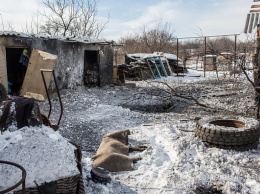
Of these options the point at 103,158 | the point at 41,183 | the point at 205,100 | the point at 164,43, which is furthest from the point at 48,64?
the point at 164,43

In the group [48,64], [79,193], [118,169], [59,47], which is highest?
[59,47]

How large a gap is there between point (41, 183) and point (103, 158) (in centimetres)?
194

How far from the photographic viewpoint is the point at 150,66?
17.8 m

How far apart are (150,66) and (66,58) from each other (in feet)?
23.5

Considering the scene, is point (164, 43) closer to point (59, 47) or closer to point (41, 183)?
point (59, 47)

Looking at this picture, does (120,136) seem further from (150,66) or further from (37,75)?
(150,66)

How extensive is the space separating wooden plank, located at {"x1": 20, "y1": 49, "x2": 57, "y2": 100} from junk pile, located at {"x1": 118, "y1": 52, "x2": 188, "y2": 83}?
597 centimetres

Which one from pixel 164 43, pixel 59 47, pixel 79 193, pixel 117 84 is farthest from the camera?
pixel 164 43

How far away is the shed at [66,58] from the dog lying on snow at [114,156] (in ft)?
20.8

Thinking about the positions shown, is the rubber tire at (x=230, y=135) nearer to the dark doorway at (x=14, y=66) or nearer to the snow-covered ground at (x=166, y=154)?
the snow-covered ground at (x=166, y=154)

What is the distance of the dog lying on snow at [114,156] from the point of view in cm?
432

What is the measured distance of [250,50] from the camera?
650 centimetres

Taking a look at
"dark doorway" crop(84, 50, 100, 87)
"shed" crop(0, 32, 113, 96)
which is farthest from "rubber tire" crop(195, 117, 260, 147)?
"dark doorway" crop(84, 50, 100, 87)

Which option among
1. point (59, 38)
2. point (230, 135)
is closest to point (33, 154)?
point (230, 135)
